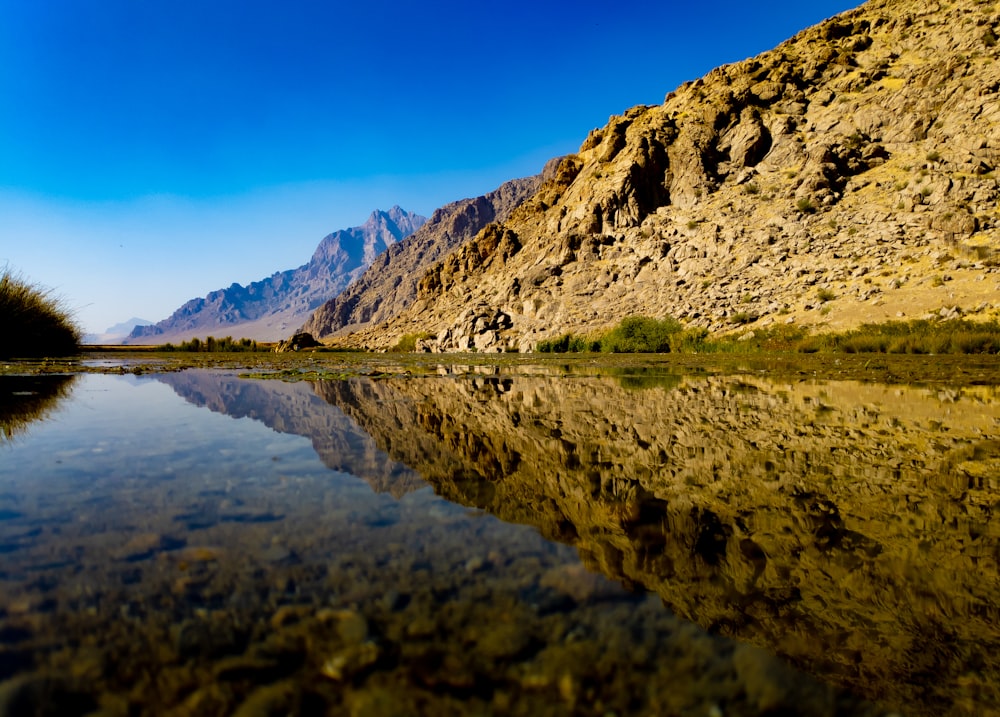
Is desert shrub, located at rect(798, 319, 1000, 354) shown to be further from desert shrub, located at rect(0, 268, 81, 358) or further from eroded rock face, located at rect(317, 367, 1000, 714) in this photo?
desert shrub, located at rect(0, 268, 81, 358)

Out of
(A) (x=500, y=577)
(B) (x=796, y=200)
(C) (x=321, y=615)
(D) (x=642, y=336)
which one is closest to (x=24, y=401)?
(C) (x=321, y=615)

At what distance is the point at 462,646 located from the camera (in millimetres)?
2053

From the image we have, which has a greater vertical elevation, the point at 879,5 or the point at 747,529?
→ the point at 879,5

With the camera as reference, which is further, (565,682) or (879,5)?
(879,5)

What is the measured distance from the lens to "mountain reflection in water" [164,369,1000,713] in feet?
7.34

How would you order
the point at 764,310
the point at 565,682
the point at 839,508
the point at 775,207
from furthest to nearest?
the point at 775,207 < the point at 764,310 < the point at 839,508 < the point at 565,682

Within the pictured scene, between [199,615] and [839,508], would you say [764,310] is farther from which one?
[199,615]

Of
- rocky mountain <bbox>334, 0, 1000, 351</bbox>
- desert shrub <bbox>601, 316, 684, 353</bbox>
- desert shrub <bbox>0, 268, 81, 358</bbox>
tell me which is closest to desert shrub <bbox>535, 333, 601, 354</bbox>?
rocky mountain <bbox>334, 0, 1000, 351</bbox>

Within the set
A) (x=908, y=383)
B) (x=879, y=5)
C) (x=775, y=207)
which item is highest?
(x=879, y=5)

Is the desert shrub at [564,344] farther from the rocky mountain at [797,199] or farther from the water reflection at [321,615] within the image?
the water reflection at [321,615]

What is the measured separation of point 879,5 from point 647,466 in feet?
289

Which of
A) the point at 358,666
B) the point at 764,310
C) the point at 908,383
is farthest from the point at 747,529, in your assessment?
the point at 764,310

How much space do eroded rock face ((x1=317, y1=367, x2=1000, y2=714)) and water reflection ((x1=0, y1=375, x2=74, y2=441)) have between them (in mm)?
4703

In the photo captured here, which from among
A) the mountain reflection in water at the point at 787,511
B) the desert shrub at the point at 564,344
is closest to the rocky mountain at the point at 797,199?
the desert shrub at the point at 564,344
